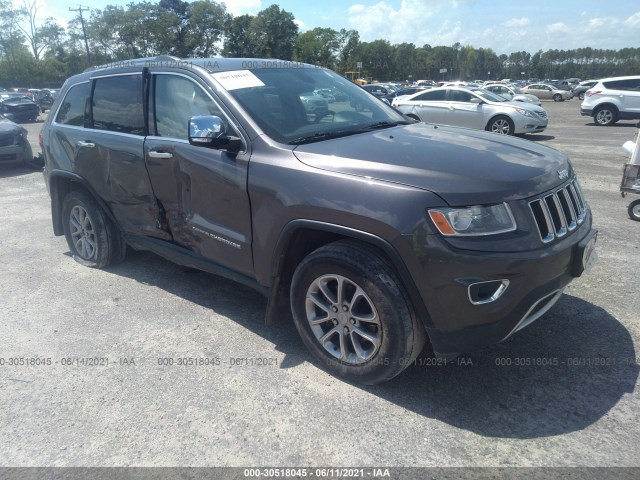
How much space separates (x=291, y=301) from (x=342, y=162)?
0.93 meters

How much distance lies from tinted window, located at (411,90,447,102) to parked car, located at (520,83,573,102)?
1272 inches

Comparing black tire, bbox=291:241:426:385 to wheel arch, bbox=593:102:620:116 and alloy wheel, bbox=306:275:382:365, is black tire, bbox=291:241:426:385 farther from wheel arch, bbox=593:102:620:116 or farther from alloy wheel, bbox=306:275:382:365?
wheel arch, bbox=593:102:620:116

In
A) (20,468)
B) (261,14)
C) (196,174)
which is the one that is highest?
(261,14)

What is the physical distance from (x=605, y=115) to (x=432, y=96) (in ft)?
24.9

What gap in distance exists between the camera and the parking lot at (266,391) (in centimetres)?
254

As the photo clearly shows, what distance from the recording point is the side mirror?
315cm

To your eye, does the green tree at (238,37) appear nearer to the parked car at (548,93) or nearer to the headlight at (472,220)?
the parked car at (548,93)

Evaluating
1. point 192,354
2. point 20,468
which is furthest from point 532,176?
point 20,468

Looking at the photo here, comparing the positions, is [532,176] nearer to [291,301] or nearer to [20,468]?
[291,301]

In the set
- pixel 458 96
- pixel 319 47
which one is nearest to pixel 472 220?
pixel 458 96

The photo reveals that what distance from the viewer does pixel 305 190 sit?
2891 millimetres

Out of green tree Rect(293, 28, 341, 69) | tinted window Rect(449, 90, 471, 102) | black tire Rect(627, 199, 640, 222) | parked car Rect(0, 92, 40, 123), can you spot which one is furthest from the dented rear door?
green tree Rect(293, 28, 341, 69)

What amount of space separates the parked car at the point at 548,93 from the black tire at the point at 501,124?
1298 inches

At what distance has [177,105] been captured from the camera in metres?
3.83
